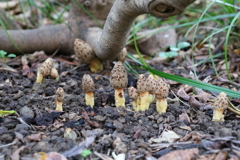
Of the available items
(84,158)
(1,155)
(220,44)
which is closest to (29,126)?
(1,155)

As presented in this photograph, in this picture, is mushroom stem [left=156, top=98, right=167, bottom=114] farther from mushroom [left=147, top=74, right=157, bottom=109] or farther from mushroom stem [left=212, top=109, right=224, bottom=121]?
mushroom stem [left=212, top=109, right=224, bottom=121]

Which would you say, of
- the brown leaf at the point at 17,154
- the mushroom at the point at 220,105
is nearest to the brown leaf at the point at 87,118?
the brown leaf at the point at 17,154

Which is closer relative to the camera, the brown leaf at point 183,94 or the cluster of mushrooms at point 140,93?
the cluster of mushrooms at point 140,93

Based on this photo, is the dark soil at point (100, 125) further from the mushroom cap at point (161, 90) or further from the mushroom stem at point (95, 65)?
the mushroom stem at point (95, 65)

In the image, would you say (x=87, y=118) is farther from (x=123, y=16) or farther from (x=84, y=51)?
(x=84, y=51)

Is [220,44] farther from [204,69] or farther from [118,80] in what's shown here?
[118,80]

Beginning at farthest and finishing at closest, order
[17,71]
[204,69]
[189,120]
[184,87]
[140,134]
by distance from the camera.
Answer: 1. [204,69]
2. [17,71]
3. [184,87]
4. [189,120]
5. [140,134]
